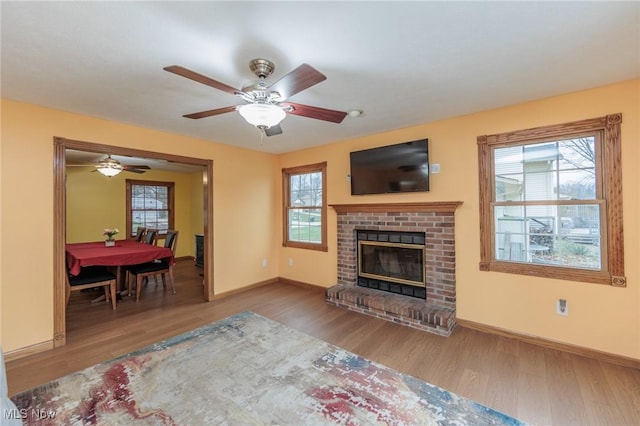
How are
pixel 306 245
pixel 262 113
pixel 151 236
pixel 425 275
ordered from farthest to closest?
pixel 151 236 < pixel 306 245 < pixel 425 275 < pixel 262 113

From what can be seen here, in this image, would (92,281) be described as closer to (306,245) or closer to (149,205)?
(306,245)

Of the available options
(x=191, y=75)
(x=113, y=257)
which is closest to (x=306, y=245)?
(x=113, y=257)

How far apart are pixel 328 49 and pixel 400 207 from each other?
226 centimetres

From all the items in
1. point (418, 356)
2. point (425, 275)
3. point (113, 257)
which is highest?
point (113, 257)

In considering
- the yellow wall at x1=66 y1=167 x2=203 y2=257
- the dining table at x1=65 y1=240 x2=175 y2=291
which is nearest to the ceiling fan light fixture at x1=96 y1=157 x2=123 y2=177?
the dining table at x1=65 y1=240 x2=175 y2=291

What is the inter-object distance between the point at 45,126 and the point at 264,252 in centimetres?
319

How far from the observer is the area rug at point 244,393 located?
171cm

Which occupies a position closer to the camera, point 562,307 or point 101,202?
point 562,307

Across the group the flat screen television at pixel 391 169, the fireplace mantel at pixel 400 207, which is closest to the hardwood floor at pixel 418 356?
the fireplace mantel at pixel 400 207

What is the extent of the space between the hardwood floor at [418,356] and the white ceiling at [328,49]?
239 cm

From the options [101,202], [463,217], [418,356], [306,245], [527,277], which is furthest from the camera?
[101,202]

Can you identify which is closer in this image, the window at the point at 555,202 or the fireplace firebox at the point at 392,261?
the window at the point at 555,202

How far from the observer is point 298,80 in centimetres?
159

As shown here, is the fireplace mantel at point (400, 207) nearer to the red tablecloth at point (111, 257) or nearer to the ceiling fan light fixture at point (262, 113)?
the ceiling fan light fixture at point (262, 113)
